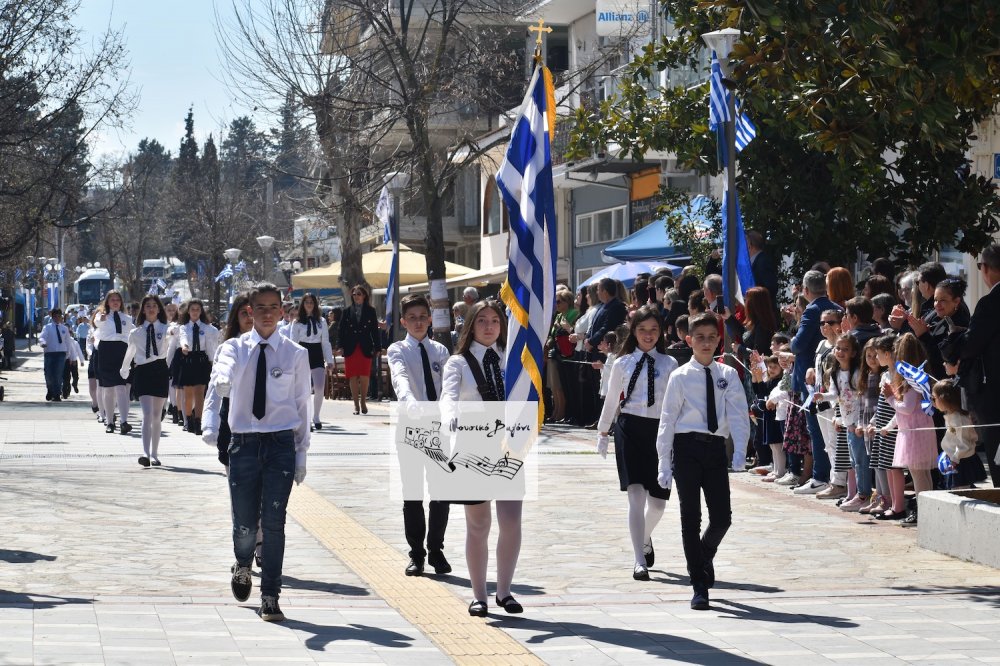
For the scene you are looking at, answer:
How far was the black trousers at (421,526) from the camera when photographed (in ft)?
31.8

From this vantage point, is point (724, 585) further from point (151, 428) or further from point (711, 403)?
point (151, 428)

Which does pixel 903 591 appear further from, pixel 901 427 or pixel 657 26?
pixel 657 26

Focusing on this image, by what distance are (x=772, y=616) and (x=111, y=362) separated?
558 inches

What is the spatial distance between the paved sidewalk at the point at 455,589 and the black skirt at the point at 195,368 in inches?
162

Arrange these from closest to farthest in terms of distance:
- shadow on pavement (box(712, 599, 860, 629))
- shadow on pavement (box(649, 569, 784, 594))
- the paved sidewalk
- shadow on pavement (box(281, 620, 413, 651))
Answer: the paved sidewalk
shadow on pavement (box(281, 620, 413, 651))
shadow on pavement (box(712, 599, 860, 629))
shadow on pavement (box(649, 569, 784, 594))

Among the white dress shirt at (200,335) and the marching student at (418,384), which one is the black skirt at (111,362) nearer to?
the white dress shirt at (200,335)

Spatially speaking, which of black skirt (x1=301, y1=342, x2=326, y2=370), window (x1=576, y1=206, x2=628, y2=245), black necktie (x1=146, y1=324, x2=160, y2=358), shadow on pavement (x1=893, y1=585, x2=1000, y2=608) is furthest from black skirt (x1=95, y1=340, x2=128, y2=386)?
window (x1=576, y1=206, x2=628, y2=245)

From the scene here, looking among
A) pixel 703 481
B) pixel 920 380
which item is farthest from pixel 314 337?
pixel 703 481

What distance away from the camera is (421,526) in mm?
9711

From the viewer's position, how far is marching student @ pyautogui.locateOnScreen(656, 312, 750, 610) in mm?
8680

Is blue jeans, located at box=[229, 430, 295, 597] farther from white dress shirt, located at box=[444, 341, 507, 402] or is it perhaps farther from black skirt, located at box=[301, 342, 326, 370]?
black skirt, located at box=[301, 342, 326, 370]

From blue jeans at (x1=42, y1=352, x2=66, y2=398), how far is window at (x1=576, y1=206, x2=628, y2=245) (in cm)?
1282

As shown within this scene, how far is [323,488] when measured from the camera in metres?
14.2

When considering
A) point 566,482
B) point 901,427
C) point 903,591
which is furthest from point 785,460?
point 903,591
